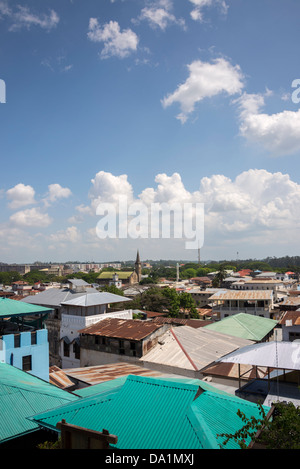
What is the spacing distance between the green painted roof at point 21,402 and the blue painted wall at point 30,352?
3995 millimetres

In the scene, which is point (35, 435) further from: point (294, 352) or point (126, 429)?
point (294, 352)

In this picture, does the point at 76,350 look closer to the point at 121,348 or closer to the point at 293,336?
the point at 121,348

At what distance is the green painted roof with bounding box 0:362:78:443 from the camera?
8.22 metres

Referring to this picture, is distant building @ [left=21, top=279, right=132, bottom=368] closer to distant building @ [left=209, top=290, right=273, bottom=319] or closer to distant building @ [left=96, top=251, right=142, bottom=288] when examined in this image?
distant building @ [left=209, top=290, right=273, bottom=319]

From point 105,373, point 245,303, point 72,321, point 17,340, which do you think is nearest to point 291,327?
point 245,303

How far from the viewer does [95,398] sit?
734 cm

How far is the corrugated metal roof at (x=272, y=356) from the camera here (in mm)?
11312

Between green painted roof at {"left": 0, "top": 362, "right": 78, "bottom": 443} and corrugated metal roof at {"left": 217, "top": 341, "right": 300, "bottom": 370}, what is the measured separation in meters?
6.34

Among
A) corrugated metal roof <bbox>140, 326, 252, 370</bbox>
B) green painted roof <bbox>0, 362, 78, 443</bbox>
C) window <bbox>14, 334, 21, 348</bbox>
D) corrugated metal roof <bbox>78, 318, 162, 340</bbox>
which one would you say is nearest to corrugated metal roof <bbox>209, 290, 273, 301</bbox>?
corrugated metal roof <bbox>140, 326, 252, 370</bbox>

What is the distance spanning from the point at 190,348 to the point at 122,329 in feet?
17.0

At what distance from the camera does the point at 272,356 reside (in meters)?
11.9

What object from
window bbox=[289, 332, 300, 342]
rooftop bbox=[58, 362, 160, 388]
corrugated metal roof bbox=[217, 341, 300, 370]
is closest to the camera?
corrugated metal roof bbox=[217, 341, 300, 370]

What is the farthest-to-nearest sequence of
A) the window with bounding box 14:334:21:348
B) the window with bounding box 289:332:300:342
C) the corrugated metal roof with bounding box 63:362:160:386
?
the window with bounding box 289:332:300:342 < the corrugated metal roof with bounding box 63:362:160:386 < the window with bounding box 14:334:21:348
